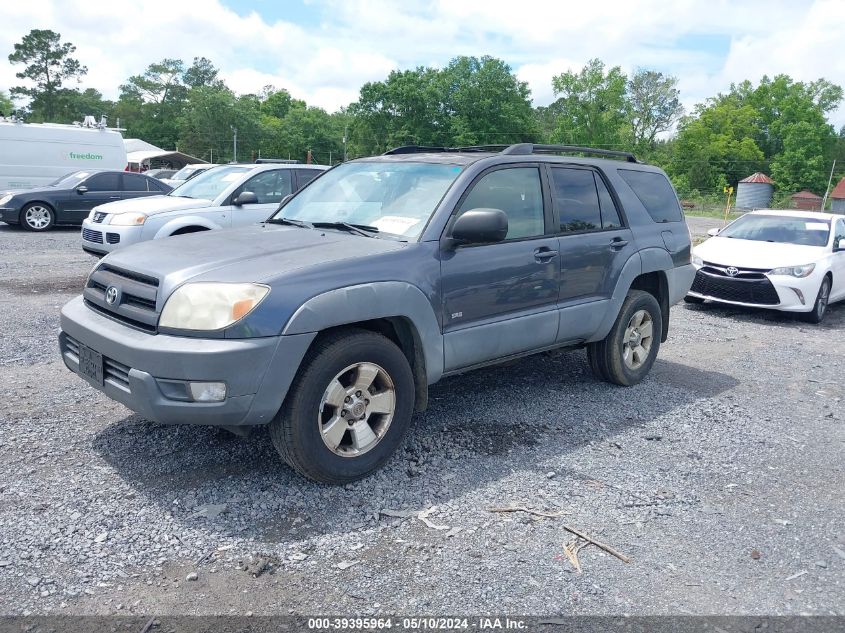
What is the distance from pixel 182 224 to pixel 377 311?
6791mm

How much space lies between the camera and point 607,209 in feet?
18.1

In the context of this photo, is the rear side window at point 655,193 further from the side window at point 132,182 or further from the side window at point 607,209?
the side window at point 132,182

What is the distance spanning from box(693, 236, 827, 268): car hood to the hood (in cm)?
724

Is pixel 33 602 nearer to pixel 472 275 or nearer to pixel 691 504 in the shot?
pixel 472 275

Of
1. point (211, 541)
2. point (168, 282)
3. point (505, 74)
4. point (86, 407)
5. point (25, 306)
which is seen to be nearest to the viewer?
point (211, 541)

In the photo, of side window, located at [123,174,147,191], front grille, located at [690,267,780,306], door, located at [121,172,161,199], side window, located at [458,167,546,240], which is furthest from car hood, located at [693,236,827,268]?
side window, located at [123,174,147,191]

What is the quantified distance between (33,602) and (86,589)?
19 cm

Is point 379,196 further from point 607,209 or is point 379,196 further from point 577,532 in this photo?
point 577,532

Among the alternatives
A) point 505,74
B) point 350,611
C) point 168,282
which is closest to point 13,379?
point 168,282

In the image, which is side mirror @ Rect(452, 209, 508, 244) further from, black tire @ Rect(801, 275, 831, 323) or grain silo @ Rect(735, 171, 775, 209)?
grain silo @ Rect(735, 171, 775, 209)

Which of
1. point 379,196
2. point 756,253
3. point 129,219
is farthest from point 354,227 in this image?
point 756,253

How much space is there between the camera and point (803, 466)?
4434mm

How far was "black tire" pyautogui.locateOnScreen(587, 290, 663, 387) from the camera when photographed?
18.4 ft

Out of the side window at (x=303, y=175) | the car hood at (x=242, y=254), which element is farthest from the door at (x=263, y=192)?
the car hood at (x=242, y=254)
